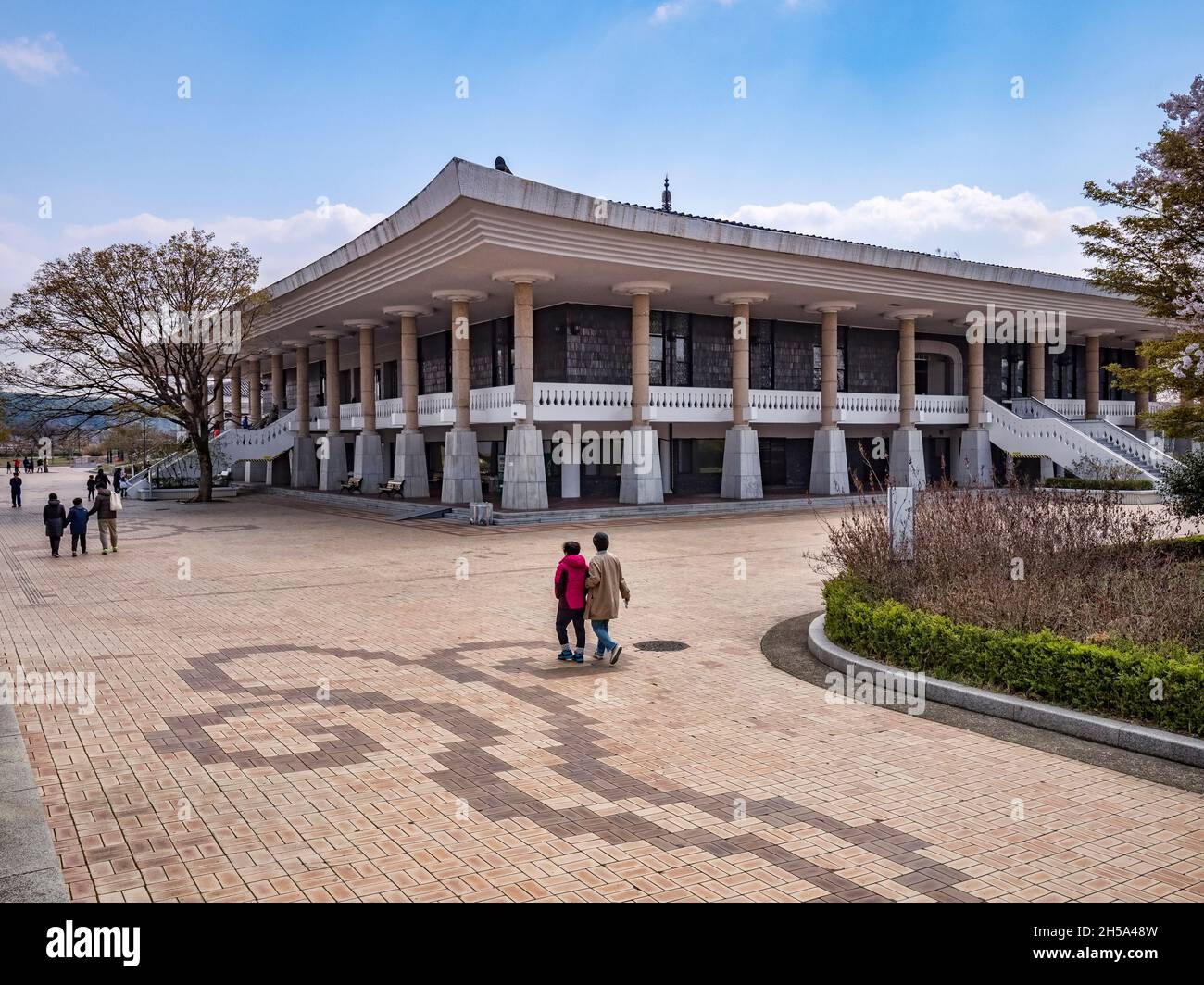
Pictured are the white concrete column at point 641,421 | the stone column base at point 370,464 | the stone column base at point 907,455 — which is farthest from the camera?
the stone column base at point 370,464

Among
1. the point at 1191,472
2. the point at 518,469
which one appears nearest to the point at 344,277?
the point at 518,469

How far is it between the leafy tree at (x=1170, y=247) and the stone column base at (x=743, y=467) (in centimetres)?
1641

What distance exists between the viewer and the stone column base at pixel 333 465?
41469 mm

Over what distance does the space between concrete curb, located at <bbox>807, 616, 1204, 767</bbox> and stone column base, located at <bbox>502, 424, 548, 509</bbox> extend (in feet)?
59.8

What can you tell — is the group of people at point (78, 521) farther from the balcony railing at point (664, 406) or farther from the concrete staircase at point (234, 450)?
the concrete staircase at point (234, 450)

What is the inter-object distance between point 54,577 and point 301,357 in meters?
28.5

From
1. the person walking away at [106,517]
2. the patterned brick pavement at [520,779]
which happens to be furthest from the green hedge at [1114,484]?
the person walking away at [106,517]

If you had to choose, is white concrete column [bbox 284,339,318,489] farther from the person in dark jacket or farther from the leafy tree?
the leafy tree

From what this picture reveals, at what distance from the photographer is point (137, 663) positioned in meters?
10.9

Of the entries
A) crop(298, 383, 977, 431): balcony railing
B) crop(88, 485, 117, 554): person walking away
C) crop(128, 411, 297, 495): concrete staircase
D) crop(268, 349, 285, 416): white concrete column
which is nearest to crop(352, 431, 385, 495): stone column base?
crop(298, 383, 977, 431): balcony railing

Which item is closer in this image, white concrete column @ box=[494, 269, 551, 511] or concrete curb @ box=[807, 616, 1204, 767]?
concrete curb @ box=[807, 616, 1204, 767]

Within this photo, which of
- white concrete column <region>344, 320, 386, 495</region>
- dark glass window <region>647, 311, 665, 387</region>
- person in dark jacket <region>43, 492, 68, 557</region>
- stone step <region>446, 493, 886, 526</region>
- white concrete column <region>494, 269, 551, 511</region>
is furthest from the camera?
white concrete column <region>344, 320, 386, 495</region>

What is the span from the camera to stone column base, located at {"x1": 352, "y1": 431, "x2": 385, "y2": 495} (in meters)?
37.8

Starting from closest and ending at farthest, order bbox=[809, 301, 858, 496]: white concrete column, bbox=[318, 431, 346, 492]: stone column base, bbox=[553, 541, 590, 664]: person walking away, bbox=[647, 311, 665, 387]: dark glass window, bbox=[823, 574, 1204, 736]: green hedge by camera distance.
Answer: bbox=[823, 574, 1204, 736]: green hedge, bbox=[553, 541, 590, 664]: person walking away, bbox=[809, 301, 858, 496]: white concrete column, bbox=[647, 311, 665, 387]: dark glass window, bbox=[318, 431, 346, 492]: stone column base
